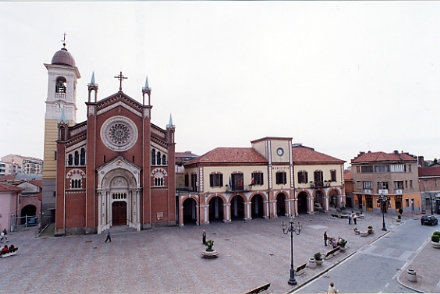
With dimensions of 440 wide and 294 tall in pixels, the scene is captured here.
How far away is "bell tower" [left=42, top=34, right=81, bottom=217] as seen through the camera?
37.8 metres

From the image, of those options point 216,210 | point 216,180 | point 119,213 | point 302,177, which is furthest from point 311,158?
point 119,213

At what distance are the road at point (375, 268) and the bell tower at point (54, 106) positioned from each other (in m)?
35.8

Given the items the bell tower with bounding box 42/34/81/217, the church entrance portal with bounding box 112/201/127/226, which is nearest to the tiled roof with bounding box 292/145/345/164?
the church entrance portal with bounding box 112/201/127/226

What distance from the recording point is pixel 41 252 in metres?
24.2

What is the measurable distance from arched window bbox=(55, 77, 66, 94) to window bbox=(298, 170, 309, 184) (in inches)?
1495

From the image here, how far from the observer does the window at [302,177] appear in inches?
1719

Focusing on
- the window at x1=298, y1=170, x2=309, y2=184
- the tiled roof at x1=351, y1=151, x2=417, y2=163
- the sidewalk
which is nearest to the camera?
the sidewalk

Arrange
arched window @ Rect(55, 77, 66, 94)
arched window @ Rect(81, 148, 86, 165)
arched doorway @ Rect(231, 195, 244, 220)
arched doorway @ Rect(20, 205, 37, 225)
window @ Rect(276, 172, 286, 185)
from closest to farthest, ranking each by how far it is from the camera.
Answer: arched window @ Rect(81, 148, 86, 165), arched window @ Rect(55, 77, 66, 94), window @ Rect(276, 172, 286, 185), arched doorway @ Rect(20, 205, 37, 225), arched doorway @ Rect(231, 195, 244, 220)

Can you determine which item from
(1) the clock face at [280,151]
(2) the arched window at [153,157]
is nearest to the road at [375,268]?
(1) the clock face at [280,151]

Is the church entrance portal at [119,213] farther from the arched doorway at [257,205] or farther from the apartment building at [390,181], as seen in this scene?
the apartment building at [390,181]

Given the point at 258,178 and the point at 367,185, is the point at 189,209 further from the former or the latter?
the point at 367,185

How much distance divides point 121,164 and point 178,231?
10.7m

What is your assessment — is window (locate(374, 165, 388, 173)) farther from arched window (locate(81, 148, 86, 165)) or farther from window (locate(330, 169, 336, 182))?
arched window (locate(81, 148, 86, 165))

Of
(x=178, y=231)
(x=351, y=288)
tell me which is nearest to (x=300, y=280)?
(x=351, y=288)
